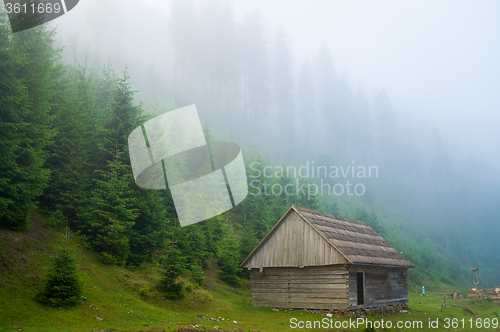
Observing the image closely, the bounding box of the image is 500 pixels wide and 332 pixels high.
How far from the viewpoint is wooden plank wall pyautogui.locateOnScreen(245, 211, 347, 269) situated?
18875 mm

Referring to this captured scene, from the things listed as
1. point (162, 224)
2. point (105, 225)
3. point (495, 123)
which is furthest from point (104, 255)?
point (495, 123)

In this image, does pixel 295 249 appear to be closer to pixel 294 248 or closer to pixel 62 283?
pixel 294 248

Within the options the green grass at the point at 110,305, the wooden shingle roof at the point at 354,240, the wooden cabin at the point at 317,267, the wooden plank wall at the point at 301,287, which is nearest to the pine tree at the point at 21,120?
the green grass at the point at 110,305

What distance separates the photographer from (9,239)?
14789 mm

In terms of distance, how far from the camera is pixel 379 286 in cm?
2150

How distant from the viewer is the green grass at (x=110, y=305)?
37.6 feet

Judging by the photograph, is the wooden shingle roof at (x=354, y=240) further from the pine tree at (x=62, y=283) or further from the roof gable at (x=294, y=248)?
the pine tree at (x=62, y=283)

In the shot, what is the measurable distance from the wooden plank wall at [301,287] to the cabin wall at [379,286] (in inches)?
27.0

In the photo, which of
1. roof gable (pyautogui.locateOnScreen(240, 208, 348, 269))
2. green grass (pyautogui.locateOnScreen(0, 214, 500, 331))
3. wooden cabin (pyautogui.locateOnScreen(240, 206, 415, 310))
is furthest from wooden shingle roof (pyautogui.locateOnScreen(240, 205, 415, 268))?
green grass (pyautogui.locateOnScreen(0, 214, 500, 331))

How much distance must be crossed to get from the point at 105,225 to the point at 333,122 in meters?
72.3

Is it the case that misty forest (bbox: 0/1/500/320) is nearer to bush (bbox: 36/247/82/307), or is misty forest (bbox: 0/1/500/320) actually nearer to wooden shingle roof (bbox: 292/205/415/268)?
bush (bbox: 36/247/82/307)

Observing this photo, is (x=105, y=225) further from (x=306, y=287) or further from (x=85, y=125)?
(x=306, y=287)

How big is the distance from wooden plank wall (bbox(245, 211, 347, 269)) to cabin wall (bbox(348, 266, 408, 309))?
1729 millimetres

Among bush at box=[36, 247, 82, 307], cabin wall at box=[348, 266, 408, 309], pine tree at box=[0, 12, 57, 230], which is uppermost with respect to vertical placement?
pine tree at box=[0, 12, 57, 230]
